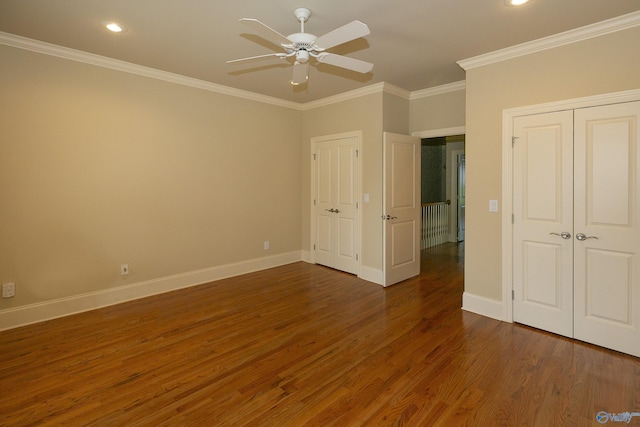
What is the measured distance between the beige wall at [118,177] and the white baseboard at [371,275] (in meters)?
1.74

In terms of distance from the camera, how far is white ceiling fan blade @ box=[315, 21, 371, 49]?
2092mm

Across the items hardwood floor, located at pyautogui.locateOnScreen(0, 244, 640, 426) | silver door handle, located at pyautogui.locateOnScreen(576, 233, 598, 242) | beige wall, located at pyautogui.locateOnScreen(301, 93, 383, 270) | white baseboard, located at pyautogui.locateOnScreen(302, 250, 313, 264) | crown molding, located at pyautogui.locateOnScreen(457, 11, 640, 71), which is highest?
crown molding, located at pyautogui.locateOnScreen(457, 11, 640, 71)

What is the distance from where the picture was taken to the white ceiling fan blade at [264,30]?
2.00 metres

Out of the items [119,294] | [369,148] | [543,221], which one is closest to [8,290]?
[119,294]

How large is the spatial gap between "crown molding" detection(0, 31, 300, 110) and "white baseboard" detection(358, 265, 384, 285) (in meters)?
3.13

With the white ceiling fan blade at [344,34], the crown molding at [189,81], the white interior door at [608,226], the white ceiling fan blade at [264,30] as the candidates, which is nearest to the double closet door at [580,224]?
the white interior door at [608,226]

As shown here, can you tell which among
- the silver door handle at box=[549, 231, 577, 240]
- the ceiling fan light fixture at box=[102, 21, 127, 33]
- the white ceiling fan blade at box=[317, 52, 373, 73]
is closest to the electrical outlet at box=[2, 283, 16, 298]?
the ceiling fan light fixture at box=[102, 21, 127, 33]

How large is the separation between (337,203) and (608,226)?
341 centimetres

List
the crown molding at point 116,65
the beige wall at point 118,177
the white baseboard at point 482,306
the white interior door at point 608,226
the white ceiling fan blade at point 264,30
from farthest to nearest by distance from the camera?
the white baseboard at point 482,306 < the beige wall at point 118,177 < the crown molding at point 116,65 < the white interior door at point 608,226 < the white ceiling fan blade at point 264,30

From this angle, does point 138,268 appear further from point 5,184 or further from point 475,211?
point 475,211

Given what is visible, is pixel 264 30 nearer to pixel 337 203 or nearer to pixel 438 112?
pixel 438 112

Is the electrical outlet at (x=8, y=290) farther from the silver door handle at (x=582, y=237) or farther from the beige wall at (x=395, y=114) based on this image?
the silver door handle at (x=582, y=237)

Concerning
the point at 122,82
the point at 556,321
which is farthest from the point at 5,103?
the point at 556,321

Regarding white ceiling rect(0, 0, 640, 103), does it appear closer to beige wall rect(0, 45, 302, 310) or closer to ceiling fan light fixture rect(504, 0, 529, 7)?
ceiling fan light fixture rect(504, 0, 529, 7)
